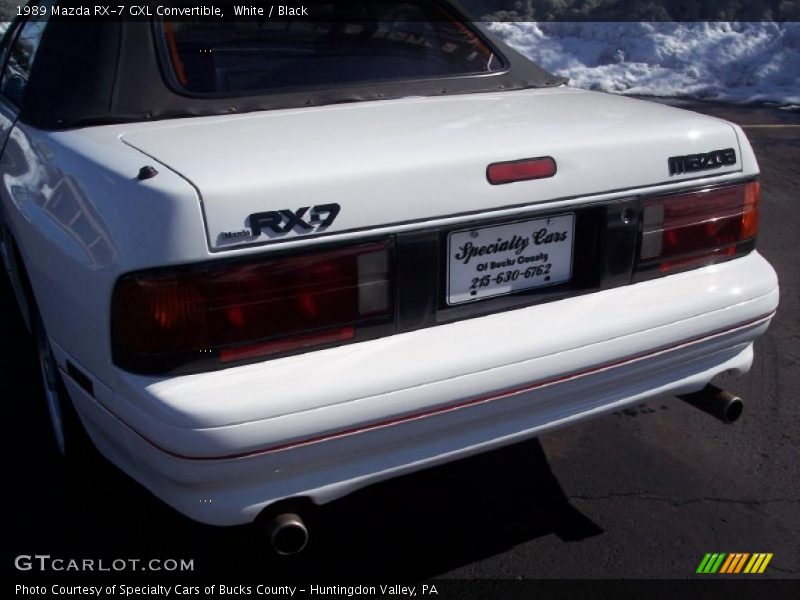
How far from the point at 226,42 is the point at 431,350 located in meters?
1.50

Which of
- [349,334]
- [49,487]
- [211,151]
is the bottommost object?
[49,487]

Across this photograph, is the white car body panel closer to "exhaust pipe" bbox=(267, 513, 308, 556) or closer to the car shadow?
"exhaust pipe" bbox=(267, 513, 308, 556)

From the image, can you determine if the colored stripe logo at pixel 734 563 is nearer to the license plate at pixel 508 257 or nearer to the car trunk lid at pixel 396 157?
the license plate at pixel 508 257

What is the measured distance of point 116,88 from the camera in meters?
2.61

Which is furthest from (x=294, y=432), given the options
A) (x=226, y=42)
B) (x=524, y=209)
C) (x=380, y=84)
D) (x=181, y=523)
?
(x=226, y=42)

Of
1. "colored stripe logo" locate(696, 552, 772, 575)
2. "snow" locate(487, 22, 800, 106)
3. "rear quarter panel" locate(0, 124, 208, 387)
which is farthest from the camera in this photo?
"snow" locate(487, 22, 800, 106)

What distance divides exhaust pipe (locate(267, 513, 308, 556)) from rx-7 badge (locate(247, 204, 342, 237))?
28.2 inches

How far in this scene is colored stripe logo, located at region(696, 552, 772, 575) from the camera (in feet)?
8.85

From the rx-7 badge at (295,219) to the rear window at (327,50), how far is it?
33.6 inches

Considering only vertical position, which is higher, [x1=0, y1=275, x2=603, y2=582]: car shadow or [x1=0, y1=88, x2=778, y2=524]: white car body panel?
[x1=0, y1=88, x2=778, y2=524]: white car body panel

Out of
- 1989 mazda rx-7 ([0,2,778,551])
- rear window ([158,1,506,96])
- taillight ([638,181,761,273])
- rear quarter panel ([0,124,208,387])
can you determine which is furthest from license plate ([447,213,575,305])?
rear window ([158,1,506,96])

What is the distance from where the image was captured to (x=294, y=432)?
204 centimetres

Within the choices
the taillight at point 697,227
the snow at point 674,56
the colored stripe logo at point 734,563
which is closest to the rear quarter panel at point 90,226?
the taillight at point 697,227

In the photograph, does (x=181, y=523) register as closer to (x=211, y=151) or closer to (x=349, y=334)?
(x=349, y=334)
